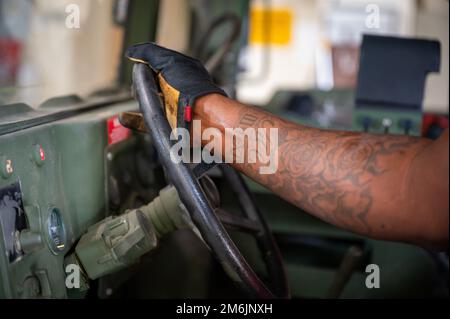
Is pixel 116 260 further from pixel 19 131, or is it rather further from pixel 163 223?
pixel 19 131

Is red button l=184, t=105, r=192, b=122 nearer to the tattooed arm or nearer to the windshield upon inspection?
the tattooed arm

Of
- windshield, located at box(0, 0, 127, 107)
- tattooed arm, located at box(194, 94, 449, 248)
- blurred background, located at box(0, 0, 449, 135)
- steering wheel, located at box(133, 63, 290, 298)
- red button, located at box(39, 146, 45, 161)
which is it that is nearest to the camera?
tattooed arm, located at box(194, 94, 449, 248)

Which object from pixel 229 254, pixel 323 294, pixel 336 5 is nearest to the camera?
pixel 229 254

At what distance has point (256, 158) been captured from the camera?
124 centimetres

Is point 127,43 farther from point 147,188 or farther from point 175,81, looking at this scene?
point 175,81

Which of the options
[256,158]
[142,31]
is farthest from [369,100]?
[256,158]

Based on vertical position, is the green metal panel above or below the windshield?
below

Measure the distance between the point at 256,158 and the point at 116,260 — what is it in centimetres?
39

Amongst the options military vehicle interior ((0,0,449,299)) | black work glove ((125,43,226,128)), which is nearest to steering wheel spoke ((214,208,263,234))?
military vehicle interior ((0,0,449,299))

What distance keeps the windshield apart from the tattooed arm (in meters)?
0.60

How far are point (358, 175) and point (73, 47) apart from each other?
1.68 meters

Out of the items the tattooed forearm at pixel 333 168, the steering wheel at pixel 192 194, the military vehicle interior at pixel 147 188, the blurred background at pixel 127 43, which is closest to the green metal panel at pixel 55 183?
the military vehicle interior at pixel 147 188

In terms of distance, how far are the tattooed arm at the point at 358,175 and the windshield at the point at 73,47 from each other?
597 millimetres

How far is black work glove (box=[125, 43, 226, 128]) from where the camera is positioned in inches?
48.1
